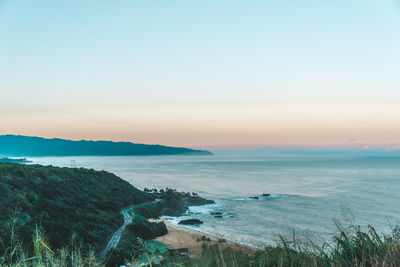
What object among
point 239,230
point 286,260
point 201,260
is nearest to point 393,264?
point 286,260

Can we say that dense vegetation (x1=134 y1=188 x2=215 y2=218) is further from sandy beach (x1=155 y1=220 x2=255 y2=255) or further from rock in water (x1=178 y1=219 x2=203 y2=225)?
sandy beach (x1=155 y1=220 x2=255 y2=255)

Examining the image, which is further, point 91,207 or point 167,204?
point 167,204

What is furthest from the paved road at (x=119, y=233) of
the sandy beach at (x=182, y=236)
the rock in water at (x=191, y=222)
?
the rock in water at (x=191, y=222)

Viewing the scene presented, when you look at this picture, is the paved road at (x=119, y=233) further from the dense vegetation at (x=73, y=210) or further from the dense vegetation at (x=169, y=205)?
the dense vegetation at (x=169, y=205)

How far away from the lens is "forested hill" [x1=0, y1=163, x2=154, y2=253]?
78.2 feet

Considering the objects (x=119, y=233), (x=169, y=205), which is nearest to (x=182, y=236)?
(x=119, y=233)

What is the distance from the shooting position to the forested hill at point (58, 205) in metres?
23.8

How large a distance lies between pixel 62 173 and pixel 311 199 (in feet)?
160

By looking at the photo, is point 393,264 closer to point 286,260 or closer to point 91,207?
point 286,260

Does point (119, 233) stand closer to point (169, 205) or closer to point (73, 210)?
point (73, 210)

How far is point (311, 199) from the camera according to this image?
58.6 m

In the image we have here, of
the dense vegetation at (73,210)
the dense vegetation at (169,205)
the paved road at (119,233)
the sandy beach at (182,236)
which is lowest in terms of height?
the dense vegetation at (169,205)

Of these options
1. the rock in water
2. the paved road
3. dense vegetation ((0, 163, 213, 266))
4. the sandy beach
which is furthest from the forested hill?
the rock in water

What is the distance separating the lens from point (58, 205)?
34094mm
